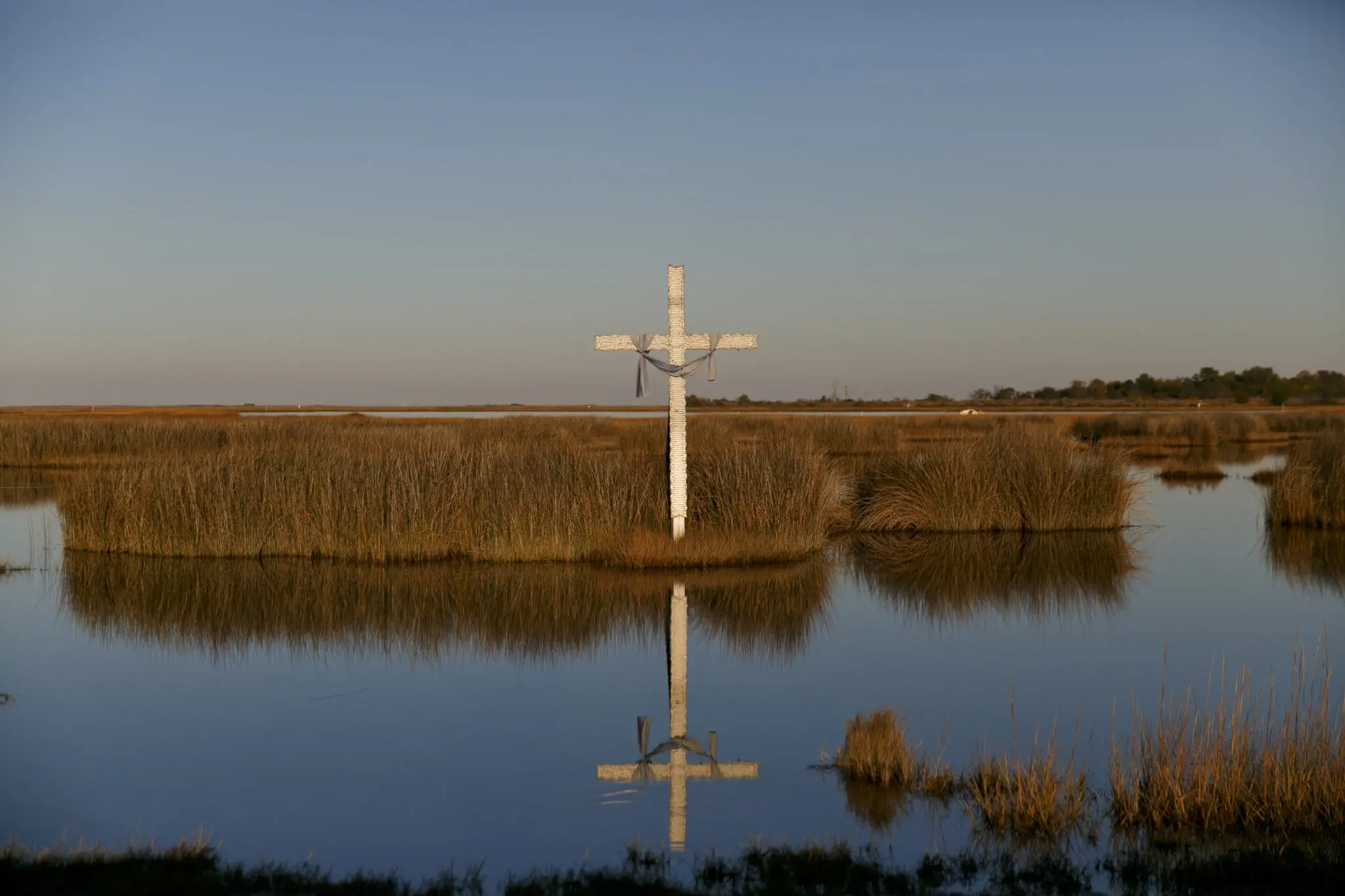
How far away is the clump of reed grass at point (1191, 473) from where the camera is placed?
1264 inches

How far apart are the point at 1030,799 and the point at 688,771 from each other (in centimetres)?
221

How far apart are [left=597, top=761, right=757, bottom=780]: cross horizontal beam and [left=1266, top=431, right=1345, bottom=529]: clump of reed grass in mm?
17808

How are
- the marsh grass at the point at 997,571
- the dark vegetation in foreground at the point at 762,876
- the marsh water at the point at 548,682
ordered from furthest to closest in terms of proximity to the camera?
the marsh grass at the point at 997,571 → the marsh water at the point at 548,682 → the dark vegetation in foreground at the point at 762,876

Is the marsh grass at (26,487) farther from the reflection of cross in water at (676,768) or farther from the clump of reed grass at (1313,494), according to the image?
the clump of reed grass at (1313,494)

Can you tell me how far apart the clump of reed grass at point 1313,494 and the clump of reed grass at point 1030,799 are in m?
17.1

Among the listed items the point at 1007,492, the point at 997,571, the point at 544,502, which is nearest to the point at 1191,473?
the point at 1007,492

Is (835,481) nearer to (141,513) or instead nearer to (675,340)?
(675,340)

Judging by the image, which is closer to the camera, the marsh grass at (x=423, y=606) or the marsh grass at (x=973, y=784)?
the marsh grass at (x=973, y=784)

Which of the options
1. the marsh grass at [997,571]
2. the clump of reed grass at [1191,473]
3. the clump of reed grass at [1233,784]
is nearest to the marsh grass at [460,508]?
the marsh grass at [997,571]

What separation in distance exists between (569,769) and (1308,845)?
4277mm

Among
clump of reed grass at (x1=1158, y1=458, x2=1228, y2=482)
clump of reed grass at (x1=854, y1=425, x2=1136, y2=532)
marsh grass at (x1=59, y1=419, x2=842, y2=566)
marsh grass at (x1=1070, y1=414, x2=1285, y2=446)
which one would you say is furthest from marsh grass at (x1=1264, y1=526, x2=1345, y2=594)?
marsh grass at (x1=1070, y1=414, x2=1285, y2=446)

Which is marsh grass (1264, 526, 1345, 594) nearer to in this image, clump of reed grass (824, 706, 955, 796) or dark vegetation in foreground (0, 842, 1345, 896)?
clump of reed grass (824, 706, 955, 796)

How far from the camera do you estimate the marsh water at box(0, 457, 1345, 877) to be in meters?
6.44

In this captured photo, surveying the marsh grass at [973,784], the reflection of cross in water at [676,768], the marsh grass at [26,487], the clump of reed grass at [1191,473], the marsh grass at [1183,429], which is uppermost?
the marsh grass at [1183,429]
